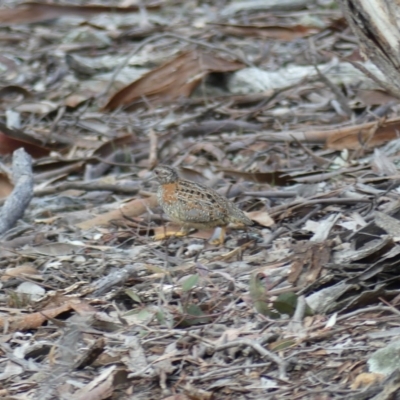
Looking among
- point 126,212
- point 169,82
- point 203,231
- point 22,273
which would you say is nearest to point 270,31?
point 169,82

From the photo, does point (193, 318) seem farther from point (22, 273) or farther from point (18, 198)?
point (18, 198)

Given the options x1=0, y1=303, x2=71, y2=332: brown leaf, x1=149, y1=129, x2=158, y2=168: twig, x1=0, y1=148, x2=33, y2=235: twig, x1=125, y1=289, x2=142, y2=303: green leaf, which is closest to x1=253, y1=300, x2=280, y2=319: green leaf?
x1=125, y1=289, x2=142, y2=303: green leaf

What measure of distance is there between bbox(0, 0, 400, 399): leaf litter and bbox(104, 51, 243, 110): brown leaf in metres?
0.02

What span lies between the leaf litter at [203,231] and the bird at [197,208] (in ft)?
0.43

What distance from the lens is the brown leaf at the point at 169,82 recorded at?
9.25m

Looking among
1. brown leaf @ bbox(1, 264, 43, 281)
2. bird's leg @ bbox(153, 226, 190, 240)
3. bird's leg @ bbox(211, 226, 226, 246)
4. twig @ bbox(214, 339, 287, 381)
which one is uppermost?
twig @ bbox(214, 339, 287, 381)

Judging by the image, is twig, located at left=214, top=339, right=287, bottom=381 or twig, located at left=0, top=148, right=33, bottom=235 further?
twig, located at left=0, top=148, right=33, bottom=235

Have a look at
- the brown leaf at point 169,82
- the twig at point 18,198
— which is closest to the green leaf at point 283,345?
the twig at point 18,198

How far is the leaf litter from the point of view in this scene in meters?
4.18

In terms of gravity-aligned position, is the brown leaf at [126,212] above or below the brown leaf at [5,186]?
below

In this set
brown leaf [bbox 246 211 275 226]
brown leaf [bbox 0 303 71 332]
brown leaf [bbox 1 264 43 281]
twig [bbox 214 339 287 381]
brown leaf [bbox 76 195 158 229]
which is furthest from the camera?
brown leaf [bbox 76 195 158 229]

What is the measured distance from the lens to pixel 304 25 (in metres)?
10.7

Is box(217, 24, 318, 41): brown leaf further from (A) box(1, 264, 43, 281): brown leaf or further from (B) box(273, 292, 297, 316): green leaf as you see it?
(B) box(273, 292, 297, 316): green leaf

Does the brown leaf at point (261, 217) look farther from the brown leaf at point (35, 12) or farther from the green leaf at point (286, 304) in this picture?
the brown leaf at point (35, 12)
